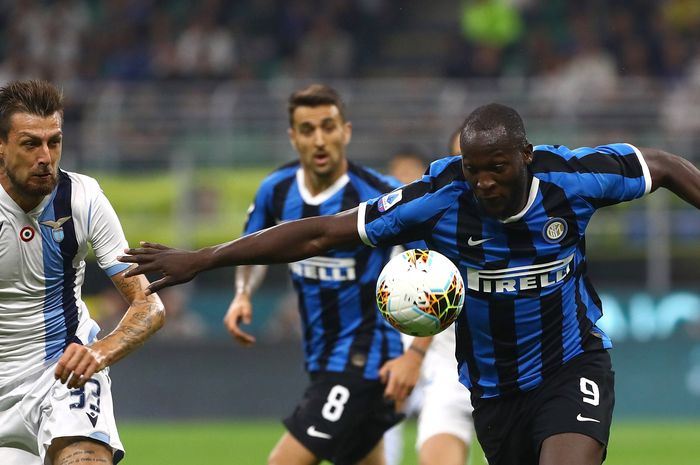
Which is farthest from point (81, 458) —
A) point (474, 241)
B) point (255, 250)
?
point (474, 241)

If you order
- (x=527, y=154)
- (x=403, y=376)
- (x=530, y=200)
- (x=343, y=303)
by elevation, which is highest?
(x=527, y=154)

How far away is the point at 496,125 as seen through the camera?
539 centimetres

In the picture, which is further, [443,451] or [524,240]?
[443,451]

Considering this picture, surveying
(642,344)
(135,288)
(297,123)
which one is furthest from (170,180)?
(135,288)

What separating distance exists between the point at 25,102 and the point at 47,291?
35.2 inches

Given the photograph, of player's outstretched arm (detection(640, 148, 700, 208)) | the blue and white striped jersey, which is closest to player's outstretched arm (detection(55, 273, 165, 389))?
the blue and white striped jersey

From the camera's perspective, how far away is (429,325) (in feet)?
18.0

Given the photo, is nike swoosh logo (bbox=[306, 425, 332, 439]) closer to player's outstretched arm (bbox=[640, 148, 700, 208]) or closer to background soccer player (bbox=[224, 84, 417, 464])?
background soccer player (bbox=[224, 84, 417, 464])

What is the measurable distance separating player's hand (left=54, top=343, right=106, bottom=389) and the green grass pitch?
20.0ft

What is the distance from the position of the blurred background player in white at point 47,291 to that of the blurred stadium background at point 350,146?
19.0ft

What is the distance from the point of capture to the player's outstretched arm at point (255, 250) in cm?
548

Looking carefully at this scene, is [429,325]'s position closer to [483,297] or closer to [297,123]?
[483,297]

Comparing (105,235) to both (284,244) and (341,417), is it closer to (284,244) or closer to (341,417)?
(284,244)

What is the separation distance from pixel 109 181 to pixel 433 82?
4617 mm
